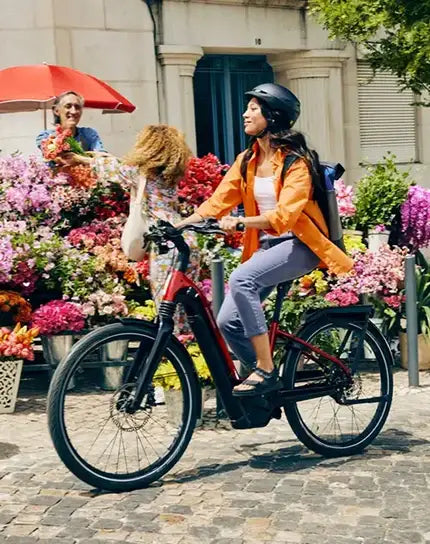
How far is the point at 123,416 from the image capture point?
218 inches

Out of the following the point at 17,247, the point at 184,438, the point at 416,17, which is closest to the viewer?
the point at 184,438

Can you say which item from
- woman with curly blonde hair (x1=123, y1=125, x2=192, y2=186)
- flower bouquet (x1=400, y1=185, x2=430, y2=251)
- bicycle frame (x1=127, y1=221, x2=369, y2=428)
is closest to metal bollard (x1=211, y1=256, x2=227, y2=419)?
woman with curly blonde hair (x1=123, y1=125, x2=192, y2=186)

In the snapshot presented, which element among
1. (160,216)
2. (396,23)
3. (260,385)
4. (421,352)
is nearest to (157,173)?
(160,216)

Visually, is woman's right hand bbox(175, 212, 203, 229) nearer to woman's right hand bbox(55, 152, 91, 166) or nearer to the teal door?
woman's right hand bbox(55, 152, 91, 166)

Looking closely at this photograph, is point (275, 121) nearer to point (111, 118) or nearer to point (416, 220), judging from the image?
point (416, 220)

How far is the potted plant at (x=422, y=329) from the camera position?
28.5 ft

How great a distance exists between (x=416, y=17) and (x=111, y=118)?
4312 mm

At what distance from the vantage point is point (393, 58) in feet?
41.0

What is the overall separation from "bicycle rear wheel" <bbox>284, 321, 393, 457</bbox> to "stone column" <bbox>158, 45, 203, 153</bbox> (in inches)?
354

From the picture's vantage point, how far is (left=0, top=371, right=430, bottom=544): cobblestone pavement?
482 cm

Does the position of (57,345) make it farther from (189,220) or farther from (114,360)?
(189,220)

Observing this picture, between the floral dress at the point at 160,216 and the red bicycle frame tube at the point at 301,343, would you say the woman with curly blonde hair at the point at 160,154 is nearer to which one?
the floral dress at the point at 160,216

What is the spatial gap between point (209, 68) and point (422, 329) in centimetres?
819

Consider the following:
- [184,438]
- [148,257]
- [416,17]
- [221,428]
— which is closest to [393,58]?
[416,17]
